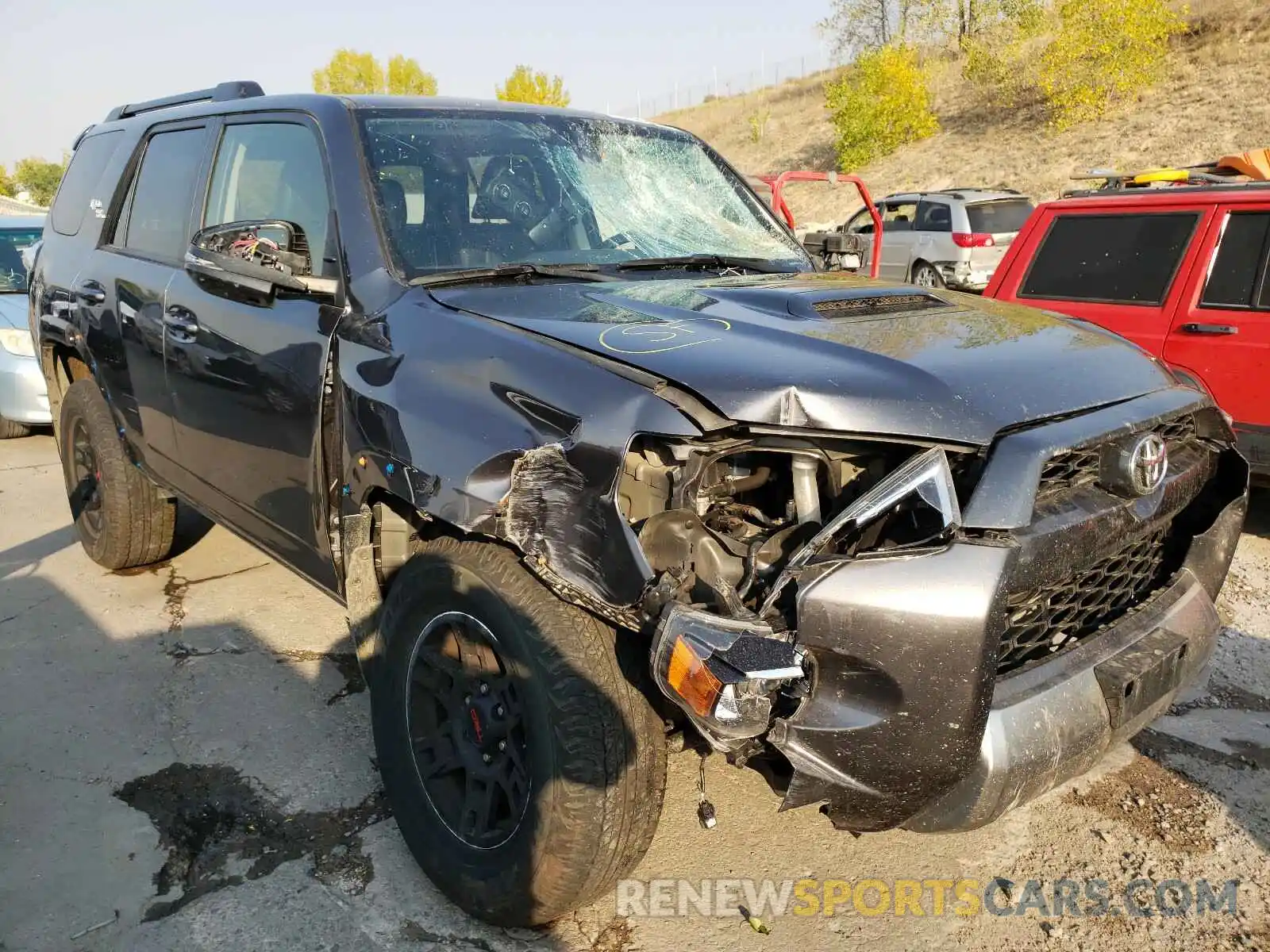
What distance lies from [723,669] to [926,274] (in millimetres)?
14462

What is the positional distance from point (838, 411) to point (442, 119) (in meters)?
1.86

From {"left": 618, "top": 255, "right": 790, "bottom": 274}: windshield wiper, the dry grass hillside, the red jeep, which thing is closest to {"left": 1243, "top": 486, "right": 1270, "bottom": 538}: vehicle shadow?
the red jeep

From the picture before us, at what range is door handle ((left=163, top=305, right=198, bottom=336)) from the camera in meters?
3.36

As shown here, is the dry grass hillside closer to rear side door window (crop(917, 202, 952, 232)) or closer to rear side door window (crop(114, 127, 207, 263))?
rear side door window (crop(917, 202, 952, 232))

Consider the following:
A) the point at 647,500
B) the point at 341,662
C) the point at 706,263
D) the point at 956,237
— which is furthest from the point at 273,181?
the point at 956,237

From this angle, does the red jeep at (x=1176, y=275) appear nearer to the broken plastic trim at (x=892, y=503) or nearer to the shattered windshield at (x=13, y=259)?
the broken plastic trim at (x=892, y=503)

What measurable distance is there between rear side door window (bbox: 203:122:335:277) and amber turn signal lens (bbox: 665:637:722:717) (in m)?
1.64

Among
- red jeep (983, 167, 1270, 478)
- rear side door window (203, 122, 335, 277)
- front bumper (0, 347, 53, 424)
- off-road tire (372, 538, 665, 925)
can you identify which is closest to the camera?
off-road tire (372, 538, 665, 925)

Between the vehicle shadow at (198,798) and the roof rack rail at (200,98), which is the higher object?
the roof rack rail at (200,98)

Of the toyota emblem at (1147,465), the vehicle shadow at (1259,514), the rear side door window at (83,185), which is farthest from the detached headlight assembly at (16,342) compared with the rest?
the vehicle shadow at (1259,514)

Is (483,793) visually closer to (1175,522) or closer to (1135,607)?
(1135,607)

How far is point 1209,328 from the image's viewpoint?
16.8 feet

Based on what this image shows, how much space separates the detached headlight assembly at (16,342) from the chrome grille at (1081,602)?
7451 millimetres

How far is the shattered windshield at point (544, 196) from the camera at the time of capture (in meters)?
2.84
